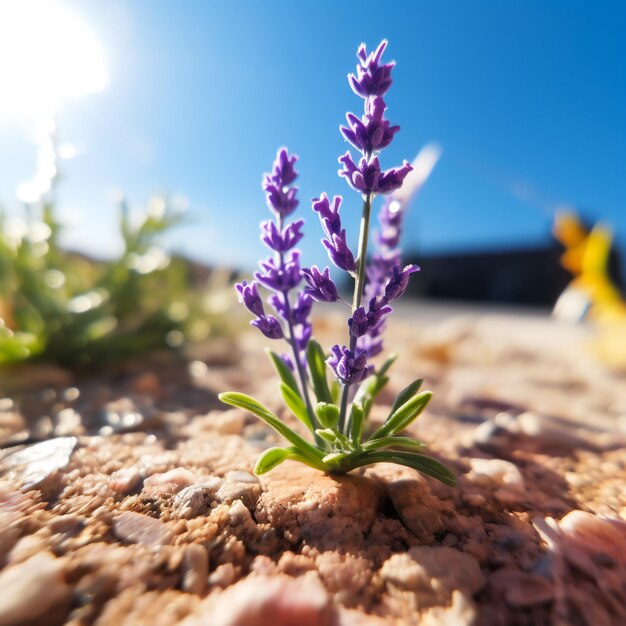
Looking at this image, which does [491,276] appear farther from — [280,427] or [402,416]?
[280,427]

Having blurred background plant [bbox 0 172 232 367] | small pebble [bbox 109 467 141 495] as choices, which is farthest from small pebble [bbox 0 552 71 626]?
blurred background plant [bbox 0 172 232 367]

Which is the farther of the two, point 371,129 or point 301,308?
point 301,308

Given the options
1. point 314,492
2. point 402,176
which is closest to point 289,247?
point 402,176

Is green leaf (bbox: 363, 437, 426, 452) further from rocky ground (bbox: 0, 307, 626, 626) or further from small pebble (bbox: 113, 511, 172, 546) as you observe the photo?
small pebble (bbox: 113, 511, 172, 546)

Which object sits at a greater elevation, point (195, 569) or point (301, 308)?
point (301, 308)

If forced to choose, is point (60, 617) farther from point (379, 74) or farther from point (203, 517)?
point (379, 74)

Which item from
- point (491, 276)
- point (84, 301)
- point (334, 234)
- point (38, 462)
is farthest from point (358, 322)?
point (491, 276)
